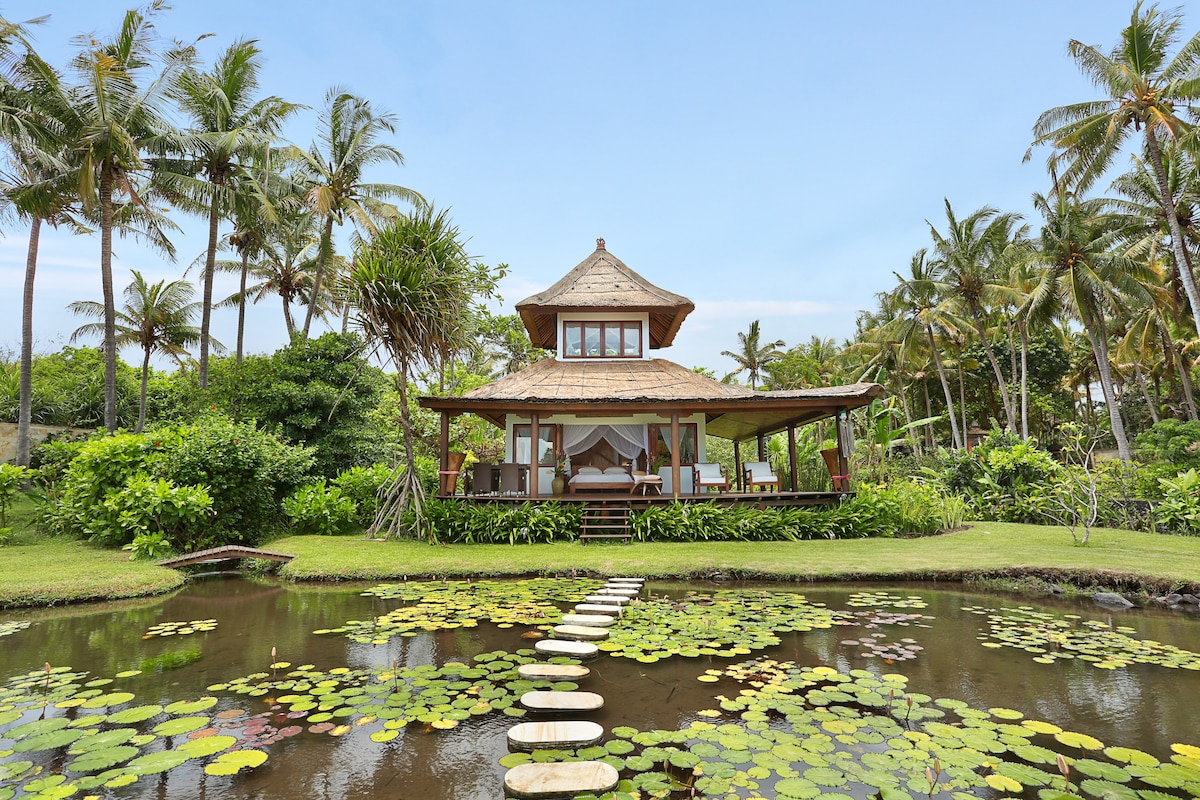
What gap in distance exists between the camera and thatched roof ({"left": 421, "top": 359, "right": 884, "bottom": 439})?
12016 millimetres

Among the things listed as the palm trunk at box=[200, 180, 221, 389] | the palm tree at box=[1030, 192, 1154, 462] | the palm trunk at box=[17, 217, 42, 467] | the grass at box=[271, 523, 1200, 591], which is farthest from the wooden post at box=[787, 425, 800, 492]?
the palm trunk at box=[17, 217, 42, 467]

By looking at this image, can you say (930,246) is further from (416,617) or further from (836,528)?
(416,617)

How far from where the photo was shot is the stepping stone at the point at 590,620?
18.0 ft

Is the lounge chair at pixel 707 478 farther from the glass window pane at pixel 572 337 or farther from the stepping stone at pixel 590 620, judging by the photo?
the stepping stone at pixel 590 620

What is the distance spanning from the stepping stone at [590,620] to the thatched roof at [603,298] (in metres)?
10.3

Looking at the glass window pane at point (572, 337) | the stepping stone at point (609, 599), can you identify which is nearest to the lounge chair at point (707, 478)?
the glass window pane at point (572, 337)

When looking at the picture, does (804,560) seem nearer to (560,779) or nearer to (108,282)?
(560,779)

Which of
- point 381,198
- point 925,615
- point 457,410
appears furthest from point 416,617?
point 381,198

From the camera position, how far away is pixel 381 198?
63.5 ft

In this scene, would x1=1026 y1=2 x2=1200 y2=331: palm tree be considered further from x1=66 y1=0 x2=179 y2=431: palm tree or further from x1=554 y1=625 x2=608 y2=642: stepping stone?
x1=66 y1=0 x2=179 y2=431: palm tree

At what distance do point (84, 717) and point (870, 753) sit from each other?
15.0 ft

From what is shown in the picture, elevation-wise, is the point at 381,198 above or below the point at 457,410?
above

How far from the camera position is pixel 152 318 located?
20.0 m

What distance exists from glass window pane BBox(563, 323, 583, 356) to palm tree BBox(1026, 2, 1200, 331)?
15.1 metres
